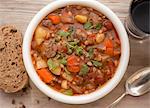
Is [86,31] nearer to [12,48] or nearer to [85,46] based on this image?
[85,46]

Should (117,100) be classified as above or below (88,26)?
below

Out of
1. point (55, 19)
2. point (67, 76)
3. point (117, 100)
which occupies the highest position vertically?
point (55, 19)

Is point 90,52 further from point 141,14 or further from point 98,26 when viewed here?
point 141,14

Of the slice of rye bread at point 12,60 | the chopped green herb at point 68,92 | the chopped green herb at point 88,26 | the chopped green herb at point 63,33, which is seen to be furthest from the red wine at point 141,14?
the slice of rye bread at point 12,60

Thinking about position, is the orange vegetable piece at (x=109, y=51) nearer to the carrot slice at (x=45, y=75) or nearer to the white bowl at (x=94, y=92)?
the white bowl at (x=94, y=92)

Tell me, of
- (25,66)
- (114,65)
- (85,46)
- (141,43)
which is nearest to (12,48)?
(25,66)

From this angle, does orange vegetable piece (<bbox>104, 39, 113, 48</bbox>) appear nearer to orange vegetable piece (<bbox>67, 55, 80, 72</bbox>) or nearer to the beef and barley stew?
the beef and barley stew

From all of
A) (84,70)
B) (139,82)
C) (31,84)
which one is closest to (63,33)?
(84,70)
